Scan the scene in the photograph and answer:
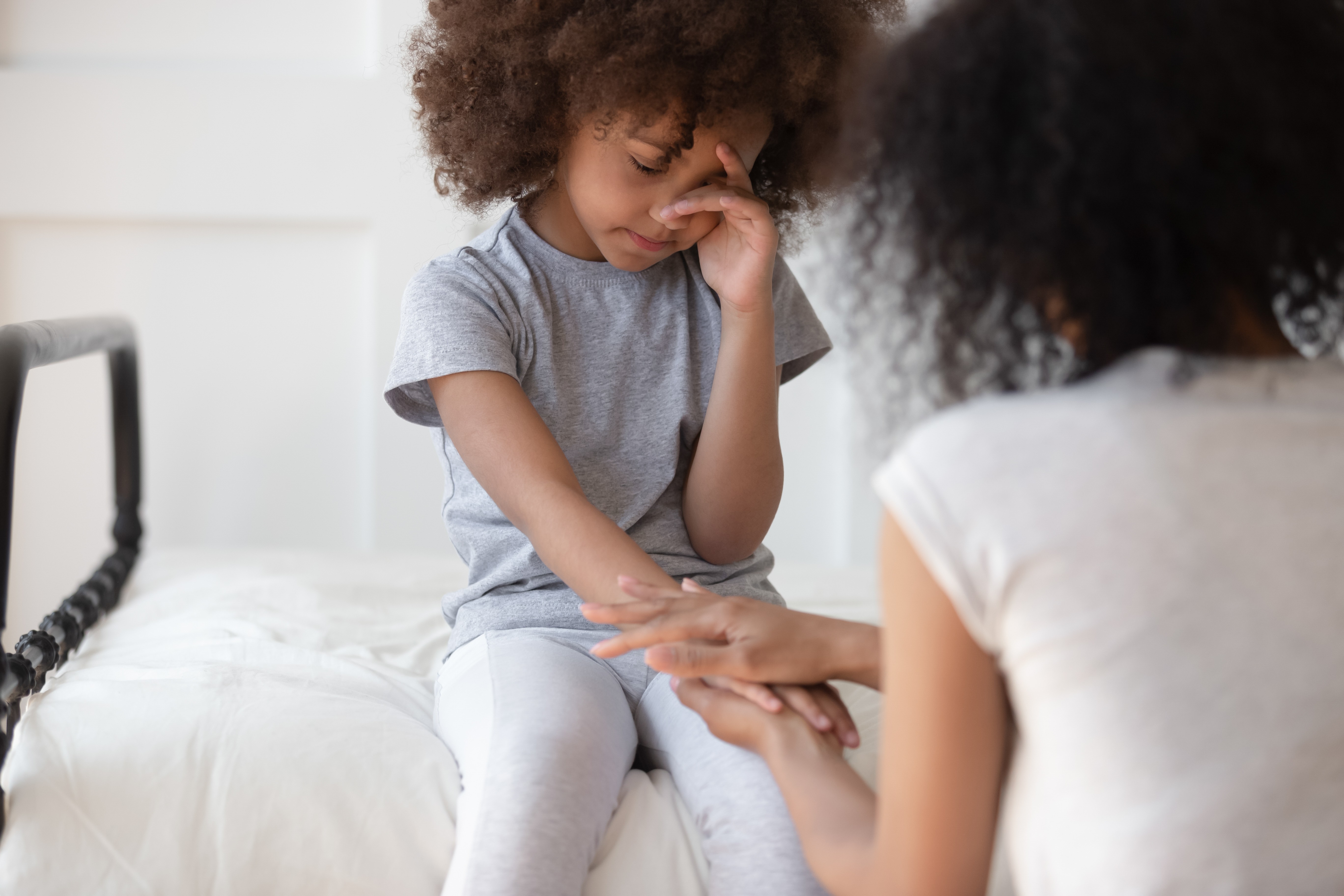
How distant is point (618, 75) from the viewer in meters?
0.91

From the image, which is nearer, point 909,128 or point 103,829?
point 909,128

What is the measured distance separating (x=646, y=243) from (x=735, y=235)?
8 cm

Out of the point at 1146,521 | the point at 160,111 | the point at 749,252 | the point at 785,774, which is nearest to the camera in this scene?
the point at 1146,521

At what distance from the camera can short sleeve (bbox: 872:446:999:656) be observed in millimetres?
477

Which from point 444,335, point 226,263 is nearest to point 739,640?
point 444,335

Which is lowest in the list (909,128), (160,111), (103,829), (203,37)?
(103,829)

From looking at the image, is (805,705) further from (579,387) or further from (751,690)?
(579,387)

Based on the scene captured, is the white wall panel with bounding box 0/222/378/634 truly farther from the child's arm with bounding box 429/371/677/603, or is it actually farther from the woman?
the woman

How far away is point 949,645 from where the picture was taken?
506 millimetres

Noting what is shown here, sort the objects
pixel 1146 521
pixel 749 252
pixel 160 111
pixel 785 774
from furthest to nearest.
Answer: pixel 160 111 → pixel 749 252 → pixel 785 774 → pixel 1146 521

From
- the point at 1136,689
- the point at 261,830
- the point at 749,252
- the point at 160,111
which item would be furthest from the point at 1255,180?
the point at 160,111

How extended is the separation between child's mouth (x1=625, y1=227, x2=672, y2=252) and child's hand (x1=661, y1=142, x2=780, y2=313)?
0.08 ft

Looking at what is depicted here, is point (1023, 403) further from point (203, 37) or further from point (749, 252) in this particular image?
point (203, 37)

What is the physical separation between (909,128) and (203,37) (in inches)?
65.9
